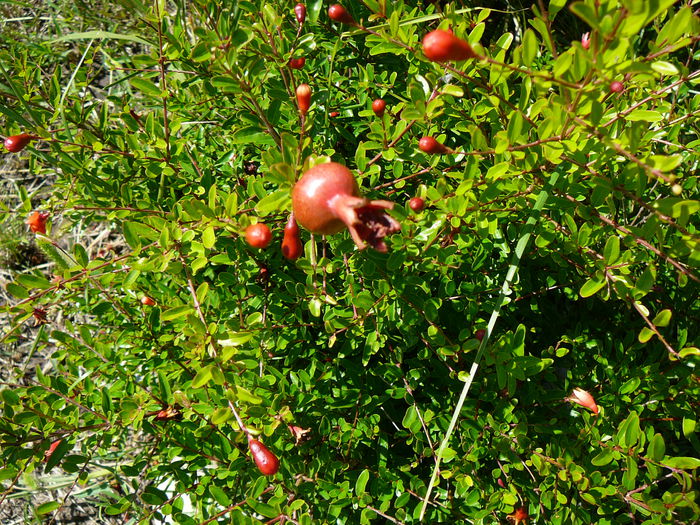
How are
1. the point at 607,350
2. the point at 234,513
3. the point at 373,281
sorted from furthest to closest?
the point at 607,350 → the point at 373,281 → the point at 234,513

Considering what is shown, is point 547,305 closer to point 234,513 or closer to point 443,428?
point 443,428

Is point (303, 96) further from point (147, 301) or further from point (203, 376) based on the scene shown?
point (147, 301)

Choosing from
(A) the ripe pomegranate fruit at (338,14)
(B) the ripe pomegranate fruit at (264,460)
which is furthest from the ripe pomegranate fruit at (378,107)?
(B) the ripe pomegranate fruit at (264,460)

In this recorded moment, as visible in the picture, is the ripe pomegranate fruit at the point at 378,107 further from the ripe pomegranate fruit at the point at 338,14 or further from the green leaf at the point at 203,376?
the green leaf at the point at 203,376

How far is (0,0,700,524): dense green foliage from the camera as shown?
3.76ft

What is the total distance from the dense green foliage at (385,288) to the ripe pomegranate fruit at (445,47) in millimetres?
→ 163

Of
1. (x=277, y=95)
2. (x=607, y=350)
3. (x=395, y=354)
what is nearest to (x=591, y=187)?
(x=607, y=350)

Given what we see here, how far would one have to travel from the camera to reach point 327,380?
160 centimetres

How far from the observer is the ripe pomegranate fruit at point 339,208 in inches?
34.2

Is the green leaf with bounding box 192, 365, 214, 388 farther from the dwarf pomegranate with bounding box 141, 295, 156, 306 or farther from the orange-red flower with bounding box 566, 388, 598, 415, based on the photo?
the orange-red flower with bounding box 566, 388, 598, 415

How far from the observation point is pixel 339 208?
34.2 inches

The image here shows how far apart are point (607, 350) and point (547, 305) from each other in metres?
0.29

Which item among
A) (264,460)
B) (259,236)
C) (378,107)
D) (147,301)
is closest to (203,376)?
(264,460)

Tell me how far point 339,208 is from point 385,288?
48cm
